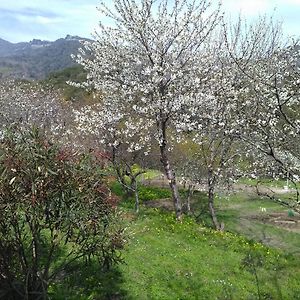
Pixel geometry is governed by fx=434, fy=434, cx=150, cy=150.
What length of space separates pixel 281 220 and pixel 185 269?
10324mm

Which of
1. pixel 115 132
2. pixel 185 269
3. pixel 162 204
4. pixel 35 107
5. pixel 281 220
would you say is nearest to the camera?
pixel 185 269

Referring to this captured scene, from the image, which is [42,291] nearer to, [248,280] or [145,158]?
[248,280]

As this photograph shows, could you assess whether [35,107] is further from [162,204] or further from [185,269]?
[185,269]

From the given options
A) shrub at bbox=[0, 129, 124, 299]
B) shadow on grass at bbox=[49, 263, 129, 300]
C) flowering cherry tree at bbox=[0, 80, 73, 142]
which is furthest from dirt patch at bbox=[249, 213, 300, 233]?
flowering cherry tree at bbox=[0, 80, 73, 142]

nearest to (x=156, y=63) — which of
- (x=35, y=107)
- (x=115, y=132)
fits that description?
(x=115, y=132)

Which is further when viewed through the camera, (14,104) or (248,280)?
(14,104)

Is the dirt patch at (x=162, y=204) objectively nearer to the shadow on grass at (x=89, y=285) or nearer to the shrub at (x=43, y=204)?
the shadow on grass at (x=89, y=285)

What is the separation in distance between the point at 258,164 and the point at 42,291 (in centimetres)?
1217

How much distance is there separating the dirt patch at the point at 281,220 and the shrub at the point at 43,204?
12.7 m

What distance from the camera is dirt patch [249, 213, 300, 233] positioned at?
2079 cm

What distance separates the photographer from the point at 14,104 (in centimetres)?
3422

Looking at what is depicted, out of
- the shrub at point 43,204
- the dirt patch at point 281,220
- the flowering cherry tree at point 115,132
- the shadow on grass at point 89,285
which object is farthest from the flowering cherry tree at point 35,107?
the shrub at point 43,204

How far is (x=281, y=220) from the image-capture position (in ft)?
72.3

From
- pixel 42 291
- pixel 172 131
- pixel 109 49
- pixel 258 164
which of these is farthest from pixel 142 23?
pixel 42 291
